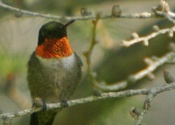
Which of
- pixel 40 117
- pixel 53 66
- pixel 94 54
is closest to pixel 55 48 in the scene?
pixel 53 66

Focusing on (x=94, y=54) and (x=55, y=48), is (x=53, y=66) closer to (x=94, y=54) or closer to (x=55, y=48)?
(x=55, y=48)

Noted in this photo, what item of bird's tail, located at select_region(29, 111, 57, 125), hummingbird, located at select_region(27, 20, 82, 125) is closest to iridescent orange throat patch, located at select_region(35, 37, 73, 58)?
hummingbird, located at select_region(27, 20, 82, 125)

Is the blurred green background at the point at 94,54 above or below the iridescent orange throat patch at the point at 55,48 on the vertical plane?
below

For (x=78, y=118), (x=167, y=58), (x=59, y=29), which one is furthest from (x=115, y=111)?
(x=167, y=58)

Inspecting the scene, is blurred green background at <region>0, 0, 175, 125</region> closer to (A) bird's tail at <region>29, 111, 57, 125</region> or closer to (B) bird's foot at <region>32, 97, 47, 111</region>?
(A) bird's tail at <region>29, 111, 57, 125</region>

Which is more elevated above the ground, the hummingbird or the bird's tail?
the hummingbird

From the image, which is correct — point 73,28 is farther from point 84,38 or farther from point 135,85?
point 135,85

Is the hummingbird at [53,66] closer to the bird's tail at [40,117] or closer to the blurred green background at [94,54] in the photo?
the bird's tail at [40,117]

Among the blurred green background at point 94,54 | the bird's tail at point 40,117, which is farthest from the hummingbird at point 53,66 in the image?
the blurred green background at point 94,54
